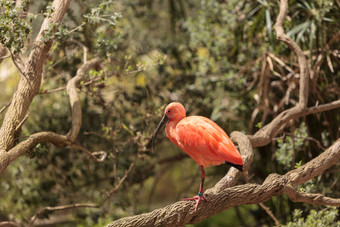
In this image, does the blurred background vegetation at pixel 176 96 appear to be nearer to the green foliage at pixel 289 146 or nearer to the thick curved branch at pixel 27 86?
the green foliage at pixel 289 146

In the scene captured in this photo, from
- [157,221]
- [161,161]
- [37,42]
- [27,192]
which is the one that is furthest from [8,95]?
[157,221]

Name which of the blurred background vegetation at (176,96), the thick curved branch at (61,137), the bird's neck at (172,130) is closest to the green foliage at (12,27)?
the thick curved branch at (61,137)

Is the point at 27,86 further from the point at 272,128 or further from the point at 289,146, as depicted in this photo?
the point at 289,146

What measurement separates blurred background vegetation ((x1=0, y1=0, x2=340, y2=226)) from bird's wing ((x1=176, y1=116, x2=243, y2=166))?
5.49 ft

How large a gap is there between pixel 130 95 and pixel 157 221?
10.7 ft

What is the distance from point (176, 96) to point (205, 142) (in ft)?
10.4

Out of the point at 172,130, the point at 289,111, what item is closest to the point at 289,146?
the point at 289,111

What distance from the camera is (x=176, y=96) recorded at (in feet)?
19.6

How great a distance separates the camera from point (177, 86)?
6160 mm

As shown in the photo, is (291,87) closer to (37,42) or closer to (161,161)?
(161,161)

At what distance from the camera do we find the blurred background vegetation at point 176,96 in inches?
192

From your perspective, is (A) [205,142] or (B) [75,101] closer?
(A) [205,142]

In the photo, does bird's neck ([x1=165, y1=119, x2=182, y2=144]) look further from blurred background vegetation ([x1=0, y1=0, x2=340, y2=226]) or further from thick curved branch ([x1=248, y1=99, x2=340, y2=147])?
blurred background vegetation ([x1=0, y1=0, x2=340, y2=226])

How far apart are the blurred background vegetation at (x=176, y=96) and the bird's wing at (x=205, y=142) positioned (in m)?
1.67
